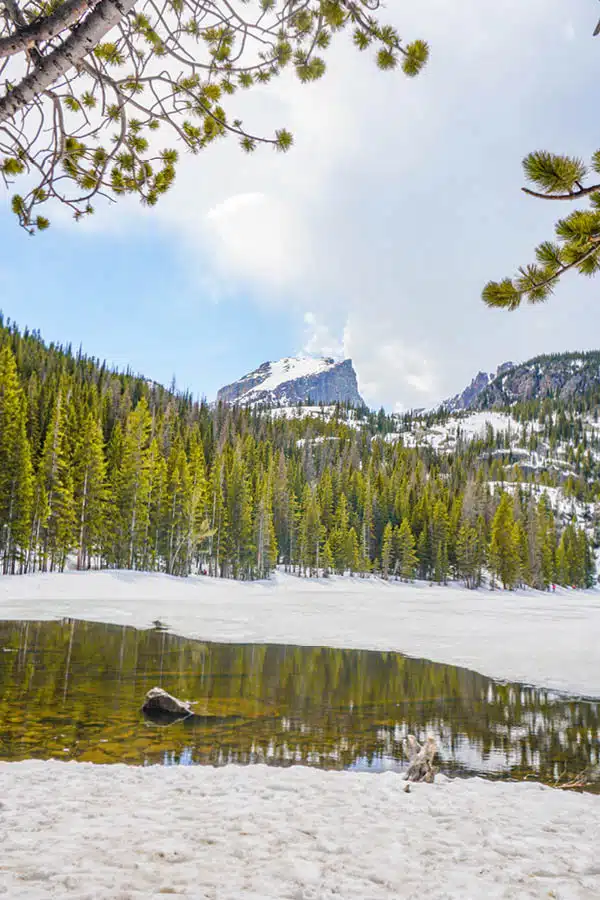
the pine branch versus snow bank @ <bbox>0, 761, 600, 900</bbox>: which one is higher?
the pine branch

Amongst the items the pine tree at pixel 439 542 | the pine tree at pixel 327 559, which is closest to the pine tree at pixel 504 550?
the pine tree at pixel 439 542

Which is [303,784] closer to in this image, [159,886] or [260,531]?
[159,886]

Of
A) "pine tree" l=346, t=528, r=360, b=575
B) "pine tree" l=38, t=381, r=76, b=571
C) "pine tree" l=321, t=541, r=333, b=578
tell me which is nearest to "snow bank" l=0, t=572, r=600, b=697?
"pine tree" l=38, t=381, r=76, b=571

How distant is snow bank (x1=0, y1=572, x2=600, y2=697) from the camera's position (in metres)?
18.3

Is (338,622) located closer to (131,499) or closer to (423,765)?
(423,765)

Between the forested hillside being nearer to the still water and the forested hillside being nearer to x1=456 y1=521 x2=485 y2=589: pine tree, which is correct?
x1=456 y1=521 x2=485 y2=589: pine tree

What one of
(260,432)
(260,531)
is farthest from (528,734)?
(260,432)

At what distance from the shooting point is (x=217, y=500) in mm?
58781

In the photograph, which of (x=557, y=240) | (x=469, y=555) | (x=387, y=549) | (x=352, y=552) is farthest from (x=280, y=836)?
(x=469, y=555)

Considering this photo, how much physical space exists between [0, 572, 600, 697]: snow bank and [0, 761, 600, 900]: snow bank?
33.0 ft

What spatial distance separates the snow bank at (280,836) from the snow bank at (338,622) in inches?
396

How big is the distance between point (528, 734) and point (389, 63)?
36.3 feet

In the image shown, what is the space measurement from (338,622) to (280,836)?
24013 mm

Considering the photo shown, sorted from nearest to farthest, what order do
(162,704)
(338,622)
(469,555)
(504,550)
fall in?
(162,704) → (338,622) → (504,550) → (469,555)
